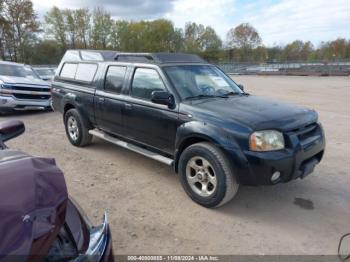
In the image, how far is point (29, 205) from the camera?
146 cm

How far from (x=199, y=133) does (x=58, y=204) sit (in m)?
2.25

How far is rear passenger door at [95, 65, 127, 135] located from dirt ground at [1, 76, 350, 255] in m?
0.69

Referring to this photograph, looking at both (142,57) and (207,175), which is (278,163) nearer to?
(207,175)

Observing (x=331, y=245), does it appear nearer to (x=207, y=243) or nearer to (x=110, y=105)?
(x=207, y=243)

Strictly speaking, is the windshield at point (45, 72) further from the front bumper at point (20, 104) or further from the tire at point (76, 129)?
the tire at point (76, 129)

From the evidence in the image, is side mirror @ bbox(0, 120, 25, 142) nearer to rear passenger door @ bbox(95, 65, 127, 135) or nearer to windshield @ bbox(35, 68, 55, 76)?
rear passenger door @ bbox(95, 65, 127, 135)

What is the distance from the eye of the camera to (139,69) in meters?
4.57

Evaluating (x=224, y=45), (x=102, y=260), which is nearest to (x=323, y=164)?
(x=102, y=260)

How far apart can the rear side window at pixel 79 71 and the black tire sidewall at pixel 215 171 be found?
9.28 ft

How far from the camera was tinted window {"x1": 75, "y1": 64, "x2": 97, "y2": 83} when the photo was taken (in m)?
5.56

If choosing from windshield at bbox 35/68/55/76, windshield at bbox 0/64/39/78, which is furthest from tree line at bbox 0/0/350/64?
windshield at bbox 0/64/39/78

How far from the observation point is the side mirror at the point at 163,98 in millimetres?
3826

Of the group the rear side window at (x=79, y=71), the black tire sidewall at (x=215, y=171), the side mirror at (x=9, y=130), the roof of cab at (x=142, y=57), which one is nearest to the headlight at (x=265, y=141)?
the black tire sidewall at (x=215, y=171)

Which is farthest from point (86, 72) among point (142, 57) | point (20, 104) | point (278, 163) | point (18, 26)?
point (18, 26)
